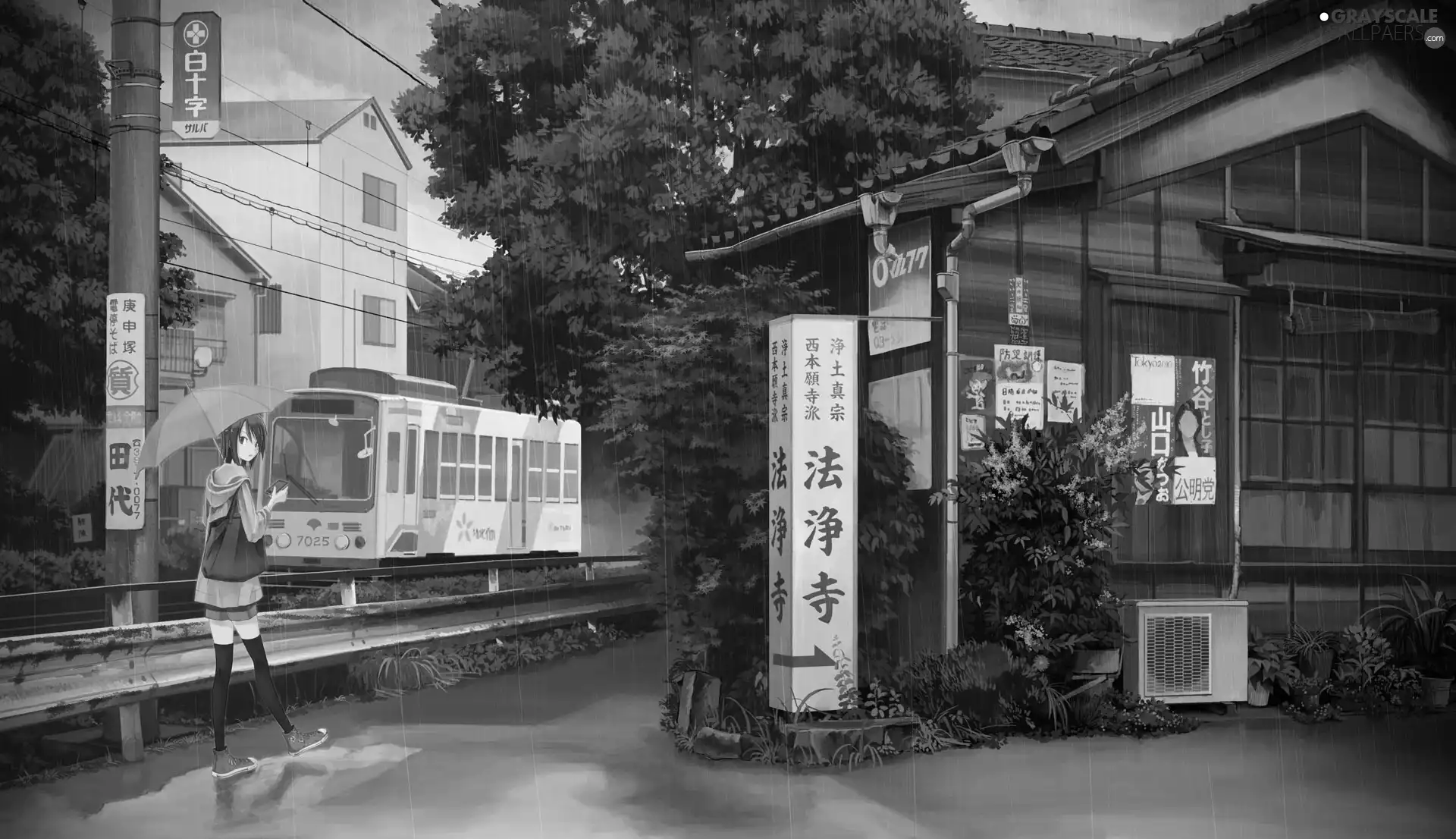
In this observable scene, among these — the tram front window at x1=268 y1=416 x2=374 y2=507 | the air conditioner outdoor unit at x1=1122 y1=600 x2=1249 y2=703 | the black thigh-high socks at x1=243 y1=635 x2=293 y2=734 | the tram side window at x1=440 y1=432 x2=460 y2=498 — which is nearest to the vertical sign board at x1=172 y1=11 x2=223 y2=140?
the tram front window at x1=268 y1=416 x2=374 y2=507

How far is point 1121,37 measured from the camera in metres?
14.3

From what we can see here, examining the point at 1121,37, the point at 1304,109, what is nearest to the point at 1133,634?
the point at 1304,109

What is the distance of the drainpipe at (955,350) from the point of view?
27.0 feet

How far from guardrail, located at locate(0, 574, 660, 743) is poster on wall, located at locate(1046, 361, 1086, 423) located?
11.1 ft

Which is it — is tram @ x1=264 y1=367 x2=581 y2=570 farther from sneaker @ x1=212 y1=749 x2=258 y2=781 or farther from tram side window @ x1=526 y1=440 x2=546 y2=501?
sneaker @ x1=212 y1=749 x2=258 y2=781

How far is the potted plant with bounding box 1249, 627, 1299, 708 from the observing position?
875cm

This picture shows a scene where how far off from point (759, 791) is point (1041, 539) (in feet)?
8.90

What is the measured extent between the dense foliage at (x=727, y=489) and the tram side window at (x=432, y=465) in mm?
2900

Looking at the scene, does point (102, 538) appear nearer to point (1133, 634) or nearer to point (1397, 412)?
point (1133, 634)

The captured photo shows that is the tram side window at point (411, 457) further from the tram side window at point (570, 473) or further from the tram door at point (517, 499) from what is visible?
the tram side window at point (570, 473)

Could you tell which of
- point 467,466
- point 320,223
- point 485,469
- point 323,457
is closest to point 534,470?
point 485,469

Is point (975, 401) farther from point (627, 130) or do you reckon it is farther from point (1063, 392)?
point (627, 130)

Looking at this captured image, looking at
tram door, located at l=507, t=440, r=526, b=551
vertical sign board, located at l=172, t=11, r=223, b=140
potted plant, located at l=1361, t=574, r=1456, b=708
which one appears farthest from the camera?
tram door, located at l=507, t=440, r=526, b=551

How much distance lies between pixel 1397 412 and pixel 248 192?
1508 centimetres
